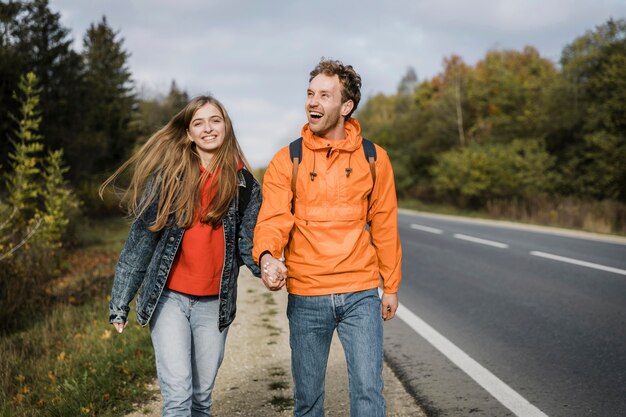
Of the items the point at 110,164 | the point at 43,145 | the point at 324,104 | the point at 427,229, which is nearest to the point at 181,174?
the point at 324,104

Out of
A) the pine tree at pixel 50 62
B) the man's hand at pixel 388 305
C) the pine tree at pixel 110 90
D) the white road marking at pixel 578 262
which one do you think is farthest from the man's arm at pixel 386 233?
the pine tree at pixel 110 90

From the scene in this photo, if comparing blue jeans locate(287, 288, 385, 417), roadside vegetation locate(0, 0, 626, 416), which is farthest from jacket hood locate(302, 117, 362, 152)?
roadside vegetation locate(0, 0, 626, 416)

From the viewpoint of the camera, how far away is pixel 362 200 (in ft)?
8.85

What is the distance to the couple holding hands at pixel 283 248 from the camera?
8.46ft

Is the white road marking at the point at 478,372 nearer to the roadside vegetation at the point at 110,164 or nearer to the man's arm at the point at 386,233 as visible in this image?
the man's arm at the point at 386,233

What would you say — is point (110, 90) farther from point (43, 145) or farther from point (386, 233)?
point (386, 233)

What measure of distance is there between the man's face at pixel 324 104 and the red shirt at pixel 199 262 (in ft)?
2.29

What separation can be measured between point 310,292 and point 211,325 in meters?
0.61

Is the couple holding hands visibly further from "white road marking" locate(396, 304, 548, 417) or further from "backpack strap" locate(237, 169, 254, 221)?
"white road marking" locate(396, 304, 548, 417)

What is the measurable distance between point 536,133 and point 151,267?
111 feet

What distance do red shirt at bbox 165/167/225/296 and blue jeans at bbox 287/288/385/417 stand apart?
448mm

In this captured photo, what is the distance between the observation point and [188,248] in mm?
2832

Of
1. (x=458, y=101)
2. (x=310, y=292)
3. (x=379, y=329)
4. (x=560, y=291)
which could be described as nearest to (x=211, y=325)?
(x=310, y=292)

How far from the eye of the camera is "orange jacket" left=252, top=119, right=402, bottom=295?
8.45 ft
